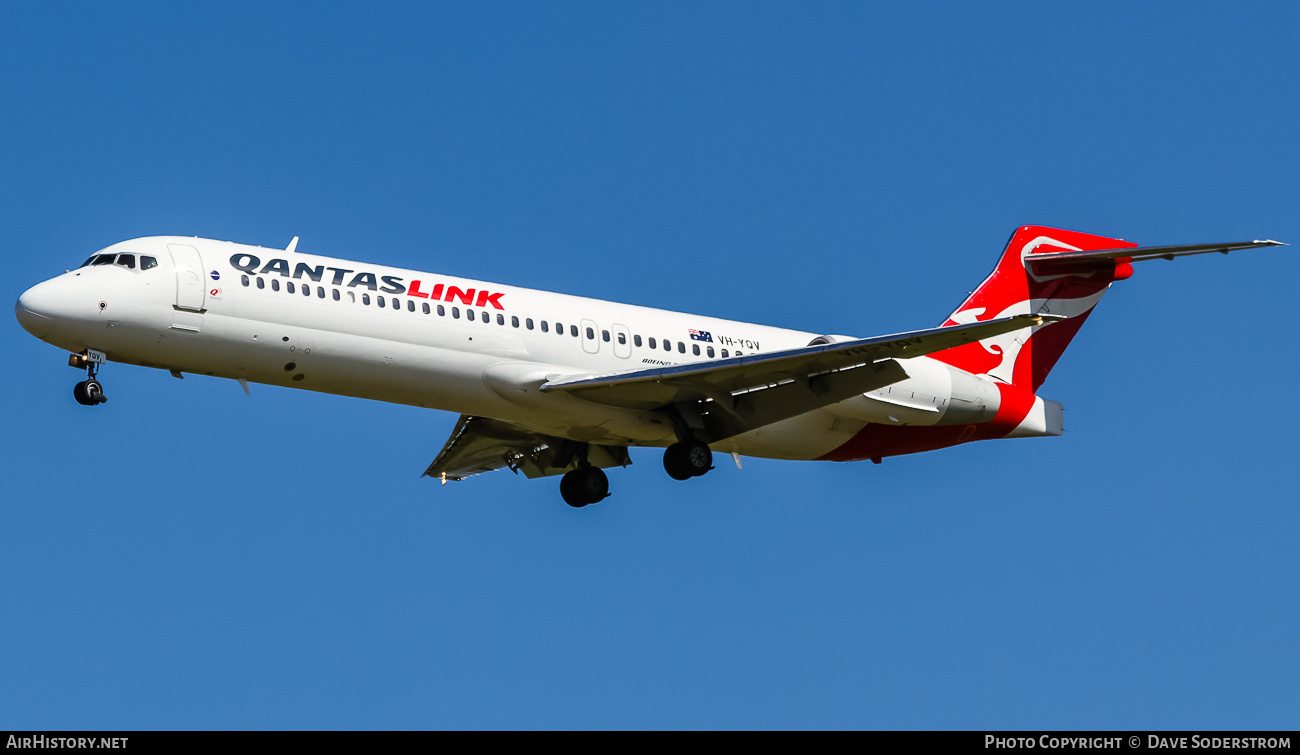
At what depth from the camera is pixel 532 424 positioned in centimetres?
2386

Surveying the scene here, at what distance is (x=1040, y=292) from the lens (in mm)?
28703

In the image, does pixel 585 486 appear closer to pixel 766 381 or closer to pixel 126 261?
pixel 766 381

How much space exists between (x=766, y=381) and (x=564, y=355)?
3199 millimetres

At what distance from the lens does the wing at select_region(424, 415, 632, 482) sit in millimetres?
26172

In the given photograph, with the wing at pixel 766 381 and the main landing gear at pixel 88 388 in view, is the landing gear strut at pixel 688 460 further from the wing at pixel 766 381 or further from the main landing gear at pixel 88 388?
the main landing gear at pixel 88 388

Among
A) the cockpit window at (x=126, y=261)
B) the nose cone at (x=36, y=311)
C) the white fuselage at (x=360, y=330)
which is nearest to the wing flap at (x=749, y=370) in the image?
the white fuselage at (x=360, y=330)

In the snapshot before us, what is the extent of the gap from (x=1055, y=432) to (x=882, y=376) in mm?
4767

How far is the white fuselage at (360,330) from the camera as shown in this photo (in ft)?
69.6

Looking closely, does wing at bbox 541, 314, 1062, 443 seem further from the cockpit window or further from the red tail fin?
the cockpit window

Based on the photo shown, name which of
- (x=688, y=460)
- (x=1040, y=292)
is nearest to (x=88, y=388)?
(x=688, y=460)

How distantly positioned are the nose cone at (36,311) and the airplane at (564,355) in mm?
25

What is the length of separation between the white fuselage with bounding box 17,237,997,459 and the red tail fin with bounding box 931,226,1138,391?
249 inches
